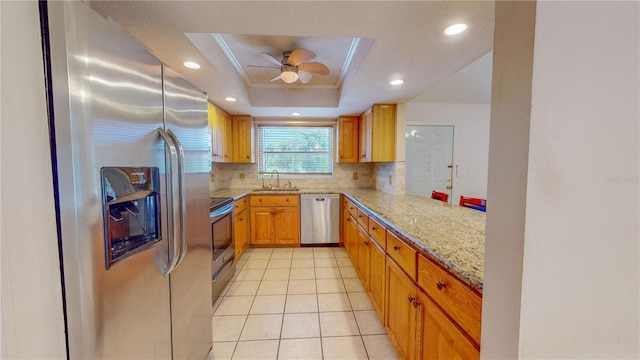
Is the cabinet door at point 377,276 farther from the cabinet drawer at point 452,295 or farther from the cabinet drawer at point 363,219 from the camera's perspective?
the cabinet drawer at point 452,295

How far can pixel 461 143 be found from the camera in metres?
4.30

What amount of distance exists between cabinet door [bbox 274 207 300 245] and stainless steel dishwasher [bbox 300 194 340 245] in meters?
0.08

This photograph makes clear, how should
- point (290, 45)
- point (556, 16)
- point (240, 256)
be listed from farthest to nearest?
point (240, 256)
point (290, 45)
point (556, 16)

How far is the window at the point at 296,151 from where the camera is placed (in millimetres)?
4152

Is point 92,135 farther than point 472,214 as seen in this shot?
No

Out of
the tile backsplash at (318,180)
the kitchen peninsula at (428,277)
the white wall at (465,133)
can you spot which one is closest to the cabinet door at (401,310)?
the kitchen peninsula at (428,277)

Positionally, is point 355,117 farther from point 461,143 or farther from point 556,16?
point 556,16

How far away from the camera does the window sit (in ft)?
13.6

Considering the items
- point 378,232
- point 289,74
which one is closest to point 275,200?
point 289,74

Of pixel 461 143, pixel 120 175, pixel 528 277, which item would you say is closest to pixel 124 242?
pixel 120 175

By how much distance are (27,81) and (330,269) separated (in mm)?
2764

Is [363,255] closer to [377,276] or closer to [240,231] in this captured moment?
[377,276]

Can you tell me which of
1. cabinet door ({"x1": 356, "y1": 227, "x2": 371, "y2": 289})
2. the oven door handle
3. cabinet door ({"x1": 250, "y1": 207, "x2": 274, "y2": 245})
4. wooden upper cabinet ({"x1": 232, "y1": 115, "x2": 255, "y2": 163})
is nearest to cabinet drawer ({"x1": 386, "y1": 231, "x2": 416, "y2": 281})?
cabinet door ({"x1": 356, "y1": 227, "x2": 371, "y2": 289})

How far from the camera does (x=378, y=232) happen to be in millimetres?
1825
